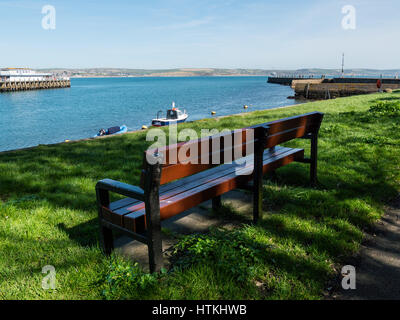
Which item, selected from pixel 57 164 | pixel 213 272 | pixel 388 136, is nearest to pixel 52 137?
pixel 57 164

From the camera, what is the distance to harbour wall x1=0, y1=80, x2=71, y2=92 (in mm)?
99875

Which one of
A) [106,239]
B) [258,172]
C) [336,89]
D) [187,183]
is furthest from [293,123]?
[336,89]

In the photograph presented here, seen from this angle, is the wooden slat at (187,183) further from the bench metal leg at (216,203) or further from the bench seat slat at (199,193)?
the bench metal leg at (216,203)

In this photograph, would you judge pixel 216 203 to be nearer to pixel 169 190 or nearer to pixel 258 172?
pixel 258 172

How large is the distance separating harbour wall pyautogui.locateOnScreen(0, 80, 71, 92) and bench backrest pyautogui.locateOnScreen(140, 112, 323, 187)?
11425 cm

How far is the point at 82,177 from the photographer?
560 centimetres

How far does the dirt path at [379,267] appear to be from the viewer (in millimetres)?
2581

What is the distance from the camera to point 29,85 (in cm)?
10744

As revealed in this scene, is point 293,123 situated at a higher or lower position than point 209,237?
higher

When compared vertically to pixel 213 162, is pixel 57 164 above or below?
below

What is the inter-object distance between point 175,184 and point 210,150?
72 centimetres
